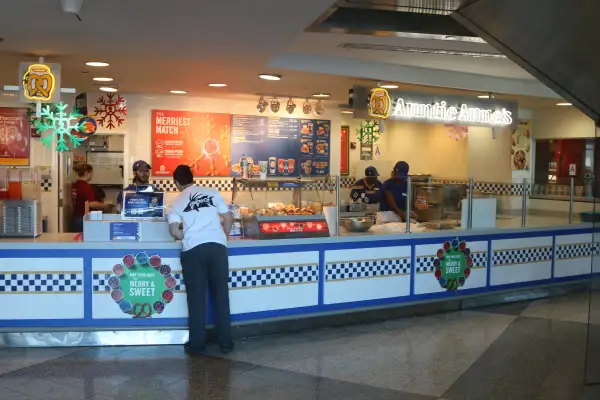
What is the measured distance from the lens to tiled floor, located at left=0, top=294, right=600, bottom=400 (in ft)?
14.7

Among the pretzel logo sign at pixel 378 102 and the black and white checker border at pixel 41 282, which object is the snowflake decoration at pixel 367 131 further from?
the black and white checker border at pixel 41 282

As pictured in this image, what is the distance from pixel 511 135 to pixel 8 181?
848cm

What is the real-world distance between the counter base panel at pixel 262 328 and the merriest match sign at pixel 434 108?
7.42 feet

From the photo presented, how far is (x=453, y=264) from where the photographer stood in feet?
22.7

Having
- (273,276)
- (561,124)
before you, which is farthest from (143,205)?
(561,124)

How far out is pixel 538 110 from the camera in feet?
36.0

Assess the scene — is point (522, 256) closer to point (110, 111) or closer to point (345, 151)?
point (345, 151)

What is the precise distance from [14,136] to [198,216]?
5.45 meters

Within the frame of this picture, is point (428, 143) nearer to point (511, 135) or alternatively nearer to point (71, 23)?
point (511, 135)

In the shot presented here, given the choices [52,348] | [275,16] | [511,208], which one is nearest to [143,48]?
[275,16]

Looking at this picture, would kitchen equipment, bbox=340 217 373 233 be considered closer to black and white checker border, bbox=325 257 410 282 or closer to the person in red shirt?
black and white checker border, bbox=325 257 410 282

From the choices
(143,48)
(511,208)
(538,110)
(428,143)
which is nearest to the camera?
(143,48)

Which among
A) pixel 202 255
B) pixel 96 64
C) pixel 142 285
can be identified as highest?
pixel 96 64

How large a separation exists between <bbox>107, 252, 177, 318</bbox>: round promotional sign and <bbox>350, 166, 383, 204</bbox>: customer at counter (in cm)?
368
